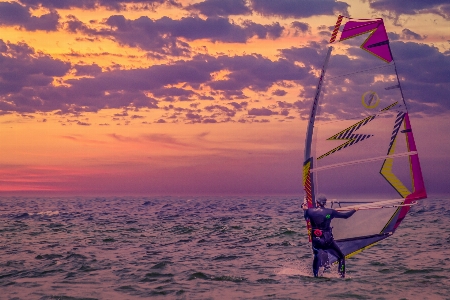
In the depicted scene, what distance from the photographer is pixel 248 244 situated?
91.1 feet

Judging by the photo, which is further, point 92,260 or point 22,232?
point 22,232

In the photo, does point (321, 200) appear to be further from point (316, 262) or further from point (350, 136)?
point (316, 262)

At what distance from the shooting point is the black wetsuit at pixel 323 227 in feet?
54.5

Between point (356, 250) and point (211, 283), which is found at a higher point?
point (356, 250)

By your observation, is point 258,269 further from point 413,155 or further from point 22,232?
point 22,232

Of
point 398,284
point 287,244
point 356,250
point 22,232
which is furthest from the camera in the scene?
point 22,232

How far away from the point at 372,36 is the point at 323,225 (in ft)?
21.3

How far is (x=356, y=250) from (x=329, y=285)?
203 cm

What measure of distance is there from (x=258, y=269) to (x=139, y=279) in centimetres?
472

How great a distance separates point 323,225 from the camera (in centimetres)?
1688

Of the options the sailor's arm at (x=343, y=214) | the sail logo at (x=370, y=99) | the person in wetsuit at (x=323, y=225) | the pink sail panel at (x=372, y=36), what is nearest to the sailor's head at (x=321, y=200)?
the person in wetsuit at (x=323, y=225)

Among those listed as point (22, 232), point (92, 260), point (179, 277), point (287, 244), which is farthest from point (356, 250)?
point (22, 232)

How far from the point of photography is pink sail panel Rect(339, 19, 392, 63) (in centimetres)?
1642

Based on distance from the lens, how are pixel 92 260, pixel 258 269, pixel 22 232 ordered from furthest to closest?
pixel 22 232
pixel 92 260
pixel 258 269
